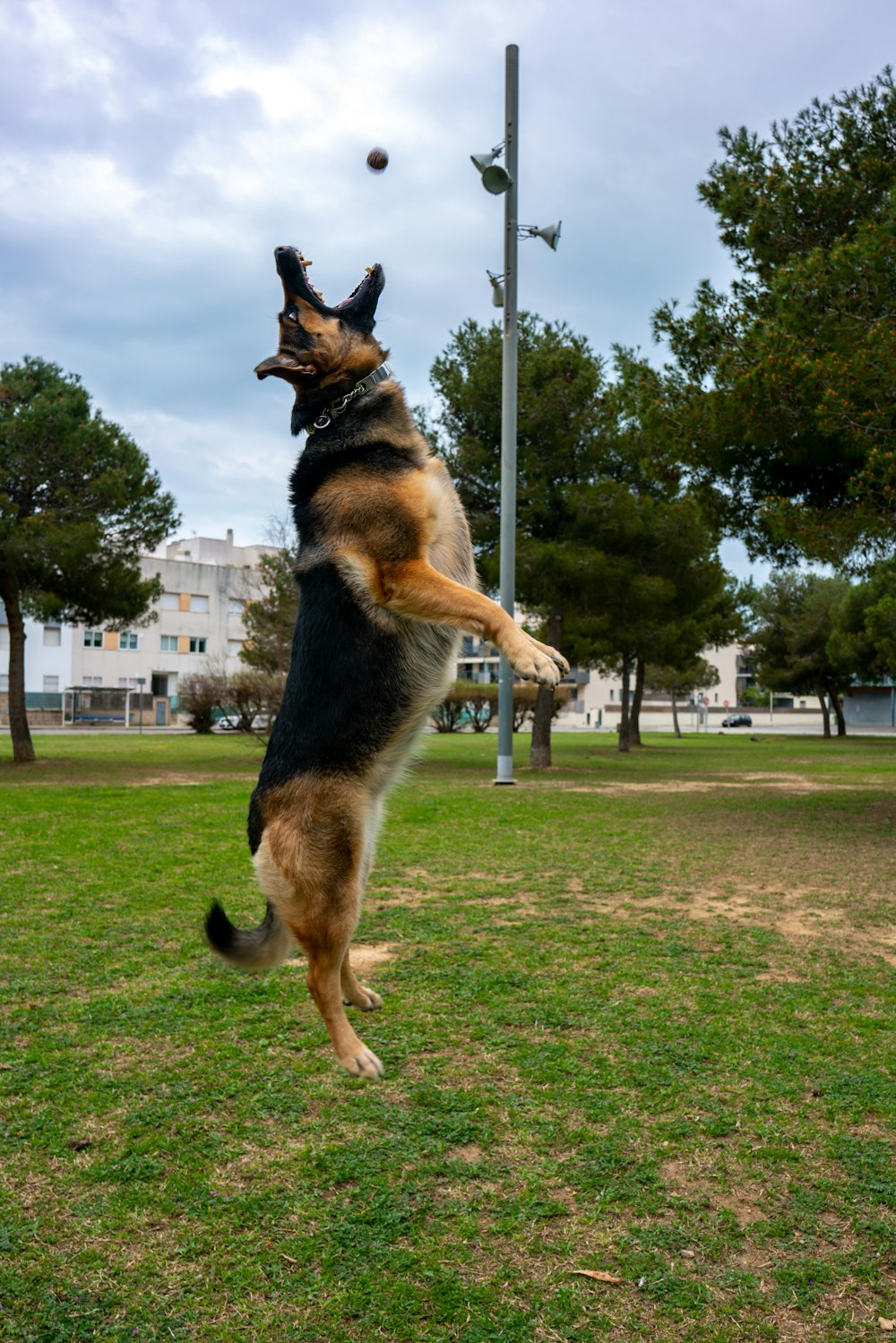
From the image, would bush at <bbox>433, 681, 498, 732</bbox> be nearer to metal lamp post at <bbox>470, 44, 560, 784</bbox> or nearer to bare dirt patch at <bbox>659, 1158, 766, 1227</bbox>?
metal lamp post at <bbox>470, 44, 560, 784</bbox>

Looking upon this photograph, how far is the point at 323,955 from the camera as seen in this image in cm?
184

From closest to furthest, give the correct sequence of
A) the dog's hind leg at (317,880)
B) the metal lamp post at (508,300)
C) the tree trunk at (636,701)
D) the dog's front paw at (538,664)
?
1. the dog's front paw at (538,664)
2. the dog's hind leg at (317,880)
3. the metal lamp post at (508,300)
4. the tree trunk at (636,701)

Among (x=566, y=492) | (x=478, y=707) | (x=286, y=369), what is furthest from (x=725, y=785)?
(x=478, y=707)

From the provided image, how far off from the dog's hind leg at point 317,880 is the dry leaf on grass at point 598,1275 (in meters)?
2.07

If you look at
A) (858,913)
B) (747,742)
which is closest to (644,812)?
(858,913)

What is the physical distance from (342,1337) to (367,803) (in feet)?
7.18

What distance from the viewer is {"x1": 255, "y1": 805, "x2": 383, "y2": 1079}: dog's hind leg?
1.78 m

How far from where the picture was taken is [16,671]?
79.3 ft

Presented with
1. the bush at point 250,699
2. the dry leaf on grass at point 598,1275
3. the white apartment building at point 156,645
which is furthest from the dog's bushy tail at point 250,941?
the white apartment building at point 156,645

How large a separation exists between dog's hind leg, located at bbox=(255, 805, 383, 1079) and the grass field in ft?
3.24

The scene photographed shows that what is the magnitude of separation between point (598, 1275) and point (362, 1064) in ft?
6.83

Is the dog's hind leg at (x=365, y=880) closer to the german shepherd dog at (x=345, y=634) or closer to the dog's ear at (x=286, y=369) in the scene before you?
the german shepherd dog at (x=345, y=634)

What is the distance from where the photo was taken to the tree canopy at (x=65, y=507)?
21.5 meters

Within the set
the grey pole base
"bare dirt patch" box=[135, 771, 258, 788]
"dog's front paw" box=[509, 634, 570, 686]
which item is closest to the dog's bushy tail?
"dog's front paw" box=[509, 634, 570, 686]
